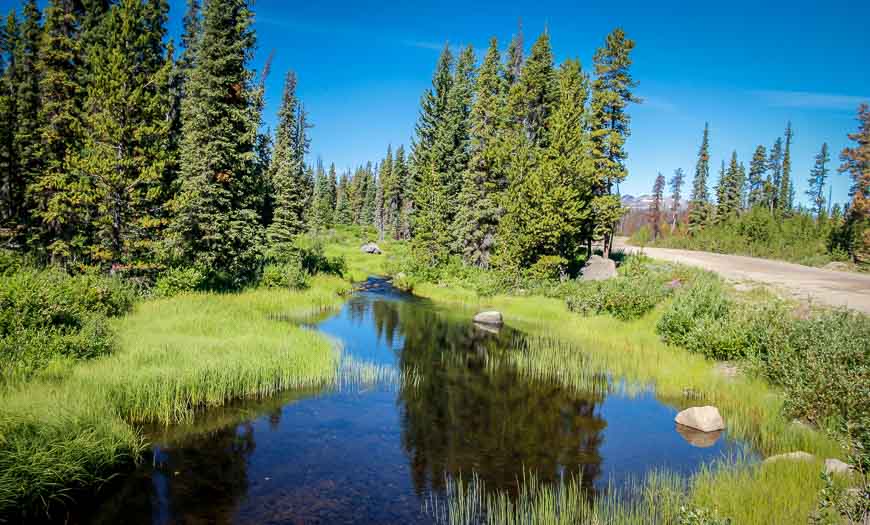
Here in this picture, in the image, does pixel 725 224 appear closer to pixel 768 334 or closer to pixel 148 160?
pixel 768 334

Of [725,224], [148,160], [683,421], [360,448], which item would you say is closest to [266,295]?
[148,160]

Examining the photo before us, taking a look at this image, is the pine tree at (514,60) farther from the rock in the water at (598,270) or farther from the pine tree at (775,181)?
the pine tree at (775,181)

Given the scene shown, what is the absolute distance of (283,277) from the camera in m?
31.8

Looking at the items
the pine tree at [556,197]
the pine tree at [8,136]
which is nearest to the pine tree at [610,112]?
the pine tree at [556,197]

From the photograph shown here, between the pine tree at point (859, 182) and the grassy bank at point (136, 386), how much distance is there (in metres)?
54.4

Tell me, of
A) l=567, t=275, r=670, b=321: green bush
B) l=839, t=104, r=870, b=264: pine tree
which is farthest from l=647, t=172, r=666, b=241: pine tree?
l=567, t=275, r=670, b=321: green bush

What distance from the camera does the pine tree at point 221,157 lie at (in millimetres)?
26859

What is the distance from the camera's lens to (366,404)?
14.5 m

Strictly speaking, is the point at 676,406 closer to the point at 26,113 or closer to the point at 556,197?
the point at 556,197

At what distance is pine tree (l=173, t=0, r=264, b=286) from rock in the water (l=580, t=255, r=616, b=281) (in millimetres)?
23790

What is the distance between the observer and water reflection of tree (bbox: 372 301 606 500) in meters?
10.9

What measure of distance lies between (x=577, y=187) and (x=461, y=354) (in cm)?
1902

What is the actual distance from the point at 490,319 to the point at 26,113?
32.6 metres

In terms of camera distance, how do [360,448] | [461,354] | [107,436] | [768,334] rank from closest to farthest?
[107,436]
[360,448]
[768,334]
[461,354]
